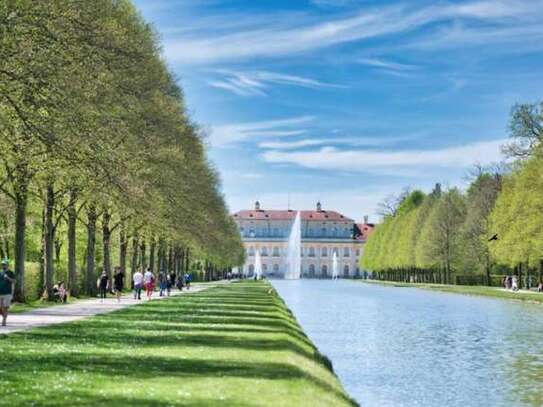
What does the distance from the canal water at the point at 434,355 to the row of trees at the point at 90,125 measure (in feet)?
28.9

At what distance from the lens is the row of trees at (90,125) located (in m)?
23.2

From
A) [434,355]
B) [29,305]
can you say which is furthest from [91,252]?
[434,355]

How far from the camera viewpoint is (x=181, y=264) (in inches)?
4245

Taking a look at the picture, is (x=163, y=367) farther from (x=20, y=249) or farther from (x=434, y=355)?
(x=20, y=249)

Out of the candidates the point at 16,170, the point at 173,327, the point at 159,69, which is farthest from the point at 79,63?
the point at 159,69

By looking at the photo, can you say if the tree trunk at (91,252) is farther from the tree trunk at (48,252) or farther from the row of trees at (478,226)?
the row of trees at (478,226)

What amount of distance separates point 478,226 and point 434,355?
73607 mm

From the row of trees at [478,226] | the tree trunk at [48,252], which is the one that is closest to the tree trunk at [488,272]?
the row of trees at [478,226]

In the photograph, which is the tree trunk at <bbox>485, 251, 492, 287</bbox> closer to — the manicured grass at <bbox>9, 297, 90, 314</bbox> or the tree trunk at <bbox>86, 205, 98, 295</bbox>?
the tree trunk at <bbox>86, 205, 98, 295</bbox>

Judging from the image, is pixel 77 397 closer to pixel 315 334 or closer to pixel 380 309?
pixel 315 334

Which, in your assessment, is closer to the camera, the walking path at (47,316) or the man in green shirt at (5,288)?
the man in green shirt at (5,288)

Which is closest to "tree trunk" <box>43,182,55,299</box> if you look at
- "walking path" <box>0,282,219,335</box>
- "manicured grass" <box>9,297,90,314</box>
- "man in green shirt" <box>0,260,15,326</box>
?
"manicured grass" <box>9,297,90,314</box>

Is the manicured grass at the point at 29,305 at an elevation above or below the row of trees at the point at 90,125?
below

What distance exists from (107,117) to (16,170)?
6.97 m
